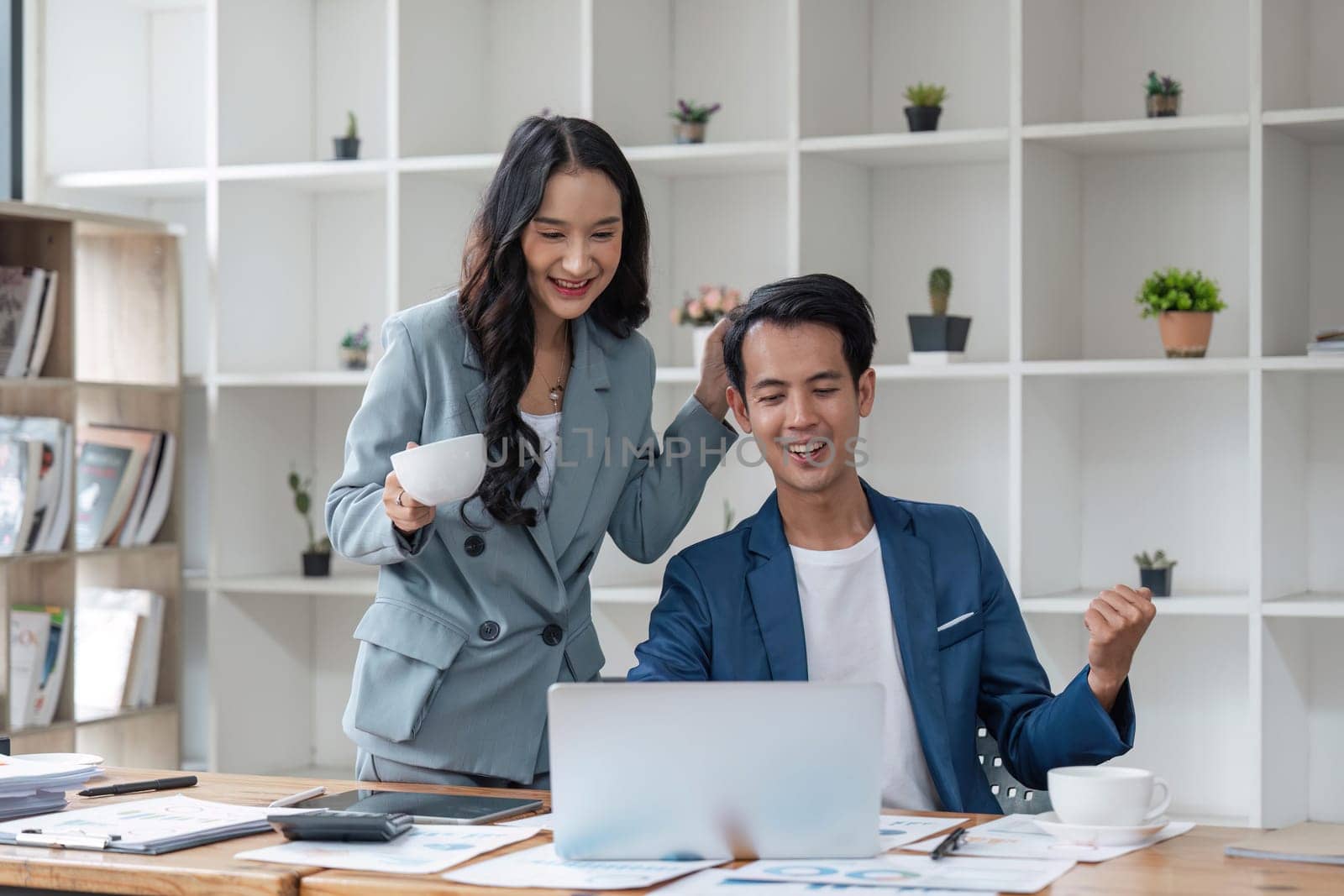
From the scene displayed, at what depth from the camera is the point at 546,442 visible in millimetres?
2189

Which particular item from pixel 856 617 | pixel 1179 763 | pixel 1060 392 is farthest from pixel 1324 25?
pixel 856 617

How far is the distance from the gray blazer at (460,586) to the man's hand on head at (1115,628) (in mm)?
742

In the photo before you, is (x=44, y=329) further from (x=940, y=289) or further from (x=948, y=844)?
(x=948, y=844)

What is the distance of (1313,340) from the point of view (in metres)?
3.15

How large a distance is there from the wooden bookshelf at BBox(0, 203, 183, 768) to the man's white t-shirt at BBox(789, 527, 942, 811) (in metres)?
2.25

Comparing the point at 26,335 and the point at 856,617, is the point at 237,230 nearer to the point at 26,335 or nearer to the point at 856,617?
the point at 26,335

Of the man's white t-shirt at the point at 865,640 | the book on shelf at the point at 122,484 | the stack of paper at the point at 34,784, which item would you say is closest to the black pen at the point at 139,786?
the stack of paper at the point at 34,784

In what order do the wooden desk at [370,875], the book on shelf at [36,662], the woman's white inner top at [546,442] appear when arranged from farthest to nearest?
the book on shelf at [36,662], the woman's white inner top at [546,442], the wooden desk at [370,875]

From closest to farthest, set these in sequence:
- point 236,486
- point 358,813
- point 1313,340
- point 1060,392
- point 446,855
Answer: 1. point 446,855
2. point 358,813
3. point 1313,340
4. point 1060,392
5. point 236,486

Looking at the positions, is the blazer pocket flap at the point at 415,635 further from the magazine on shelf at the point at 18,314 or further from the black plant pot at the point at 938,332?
the magazine on shelf at the point at 18,314

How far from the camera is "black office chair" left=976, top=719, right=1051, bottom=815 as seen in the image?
6.46 feet

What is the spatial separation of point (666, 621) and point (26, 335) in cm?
216

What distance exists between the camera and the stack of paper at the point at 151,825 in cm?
161

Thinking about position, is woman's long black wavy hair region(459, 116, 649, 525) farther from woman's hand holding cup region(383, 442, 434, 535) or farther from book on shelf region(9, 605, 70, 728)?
book on shelf region(9, 605, 70, 728)
